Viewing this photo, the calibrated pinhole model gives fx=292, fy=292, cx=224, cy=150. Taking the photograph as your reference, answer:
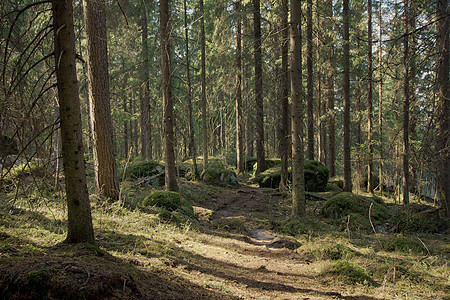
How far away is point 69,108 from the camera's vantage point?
3.18 metres

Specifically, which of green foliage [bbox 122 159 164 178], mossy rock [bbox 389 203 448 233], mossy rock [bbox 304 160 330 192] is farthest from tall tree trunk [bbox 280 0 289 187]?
green foliage [bbox 122 159 164 178]

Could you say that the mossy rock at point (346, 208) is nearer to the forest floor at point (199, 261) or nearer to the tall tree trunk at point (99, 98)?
the forest floor at point (199, 261)

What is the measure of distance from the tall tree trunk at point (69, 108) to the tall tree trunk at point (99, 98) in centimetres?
356

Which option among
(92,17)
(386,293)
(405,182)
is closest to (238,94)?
(405,182)

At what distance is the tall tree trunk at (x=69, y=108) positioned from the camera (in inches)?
124

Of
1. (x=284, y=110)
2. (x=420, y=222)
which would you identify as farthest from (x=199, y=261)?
(x=284, y=110)

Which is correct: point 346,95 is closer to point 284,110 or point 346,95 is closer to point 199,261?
point 284,110

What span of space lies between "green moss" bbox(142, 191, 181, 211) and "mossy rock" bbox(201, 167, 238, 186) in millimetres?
6479

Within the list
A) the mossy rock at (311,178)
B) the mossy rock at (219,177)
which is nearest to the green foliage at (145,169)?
the mossy rock at (219,177)

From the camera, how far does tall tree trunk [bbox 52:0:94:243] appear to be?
3145mm

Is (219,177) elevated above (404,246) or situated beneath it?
elevated above

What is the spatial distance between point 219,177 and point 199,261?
9.97 meters

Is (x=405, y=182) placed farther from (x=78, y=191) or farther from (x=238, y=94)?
(x=78, y=191)

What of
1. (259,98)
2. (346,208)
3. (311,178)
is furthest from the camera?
(259,98)
